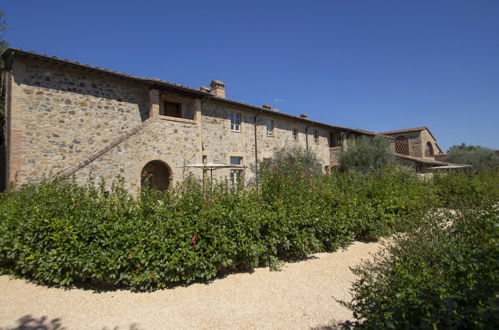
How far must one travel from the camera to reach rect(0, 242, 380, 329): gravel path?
10.3 feet

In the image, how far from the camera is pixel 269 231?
486 cm

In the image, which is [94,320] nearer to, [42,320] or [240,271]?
[42,320]

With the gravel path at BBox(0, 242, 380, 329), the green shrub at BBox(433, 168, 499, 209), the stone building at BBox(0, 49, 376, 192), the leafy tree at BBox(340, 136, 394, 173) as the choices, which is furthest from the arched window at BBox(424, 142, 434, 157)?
the gravel path at BBox(0, 242, 380, 329)

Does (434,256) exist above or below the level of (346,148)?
below

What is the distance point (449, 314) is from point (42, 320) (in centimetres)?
422

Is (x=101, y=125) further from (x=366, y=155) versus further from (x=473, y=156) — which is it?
(x=473, y=156)

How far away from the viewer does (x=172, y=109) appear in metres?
12.7

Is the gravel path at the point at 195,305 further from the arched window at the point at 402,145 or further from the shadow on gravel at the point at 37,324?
the arched window at the point at 402,145

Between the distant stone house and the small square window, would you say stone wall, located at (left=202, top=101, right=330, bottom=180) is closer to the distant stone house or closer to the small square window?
the small square window

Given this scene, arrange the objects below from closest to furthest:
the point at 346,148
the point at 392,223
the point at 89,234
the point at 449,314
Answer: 1. the point at 449,314
2. the point at 89,234
3. the point at 392,223
4. the point at 346,148

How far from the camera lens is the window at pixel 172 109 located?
41.1ft

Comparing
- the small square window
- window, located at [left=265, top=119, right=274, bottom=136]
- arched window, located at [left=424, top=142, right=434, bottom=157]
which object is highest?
window, located at [left=265, top=119, right=274, bottom=136]

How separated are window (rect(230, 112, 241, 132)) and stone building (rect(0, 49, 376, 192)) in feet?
1.00

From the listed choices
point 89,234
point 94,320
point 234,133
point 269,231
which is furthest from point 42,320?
point 234,133
